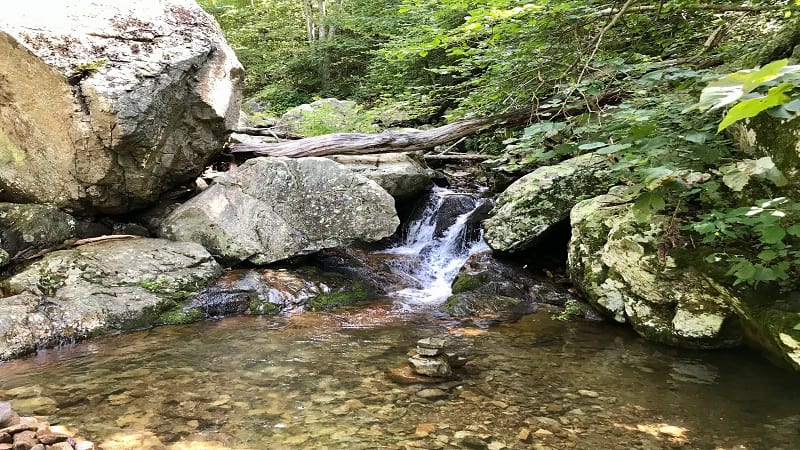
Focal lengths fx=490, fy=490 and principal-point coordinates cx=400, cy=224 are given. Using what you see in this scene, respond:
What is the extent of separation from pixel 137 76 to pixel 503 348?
5059 mm

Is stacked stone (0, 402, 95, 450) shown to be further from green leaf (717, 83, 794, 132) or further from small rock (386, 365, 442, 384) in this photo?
green leaf (717, 83, 794, 132)

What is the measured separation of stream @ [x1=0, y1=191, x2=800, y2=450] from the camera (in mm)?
3176

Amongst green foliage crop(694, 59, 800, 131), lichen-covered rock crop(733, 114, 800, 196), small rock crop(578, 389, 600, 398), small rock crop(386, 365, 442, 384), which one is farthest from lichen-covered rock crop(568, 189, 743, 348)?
green foliage crop(694, 59, 800, 131)

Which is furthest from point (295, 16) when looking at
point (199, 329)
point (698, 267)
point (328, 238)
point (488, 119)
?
point (698, 267)

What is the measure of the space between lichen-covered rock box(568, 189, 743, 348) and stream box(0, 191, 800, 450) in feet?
0.69

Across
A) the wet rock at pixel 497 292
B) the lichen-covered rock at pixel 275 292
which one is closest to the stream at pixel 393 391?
the lichen-covered rock at pixel 275 292

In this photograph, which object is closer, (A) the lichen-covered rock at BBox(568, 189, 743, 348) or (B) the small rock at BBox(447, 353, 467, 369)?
(B) the small rock at BBox(447, 353, 467, 369)

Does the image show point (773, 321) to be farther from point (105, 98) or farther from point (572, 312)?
point (105, 98)

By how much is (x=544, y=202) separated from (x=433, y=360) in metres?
3.70

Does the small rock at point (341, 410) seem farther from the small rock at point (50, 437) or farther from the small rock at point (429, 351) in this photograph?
the small rock at point (50, 437)

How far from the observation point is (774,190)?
13.3 feet

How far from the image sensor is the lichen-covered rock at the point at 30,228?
571cm

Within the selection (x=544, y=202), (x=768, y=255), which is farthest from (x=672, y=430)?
(x=544, y=202)

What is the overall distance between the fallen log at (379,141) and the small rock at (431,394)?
545cm
